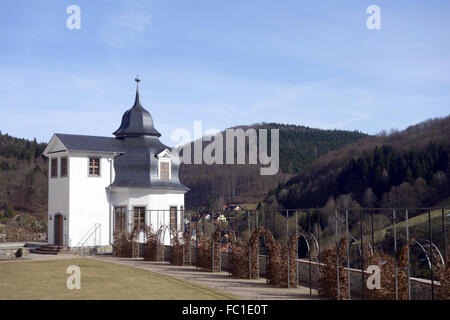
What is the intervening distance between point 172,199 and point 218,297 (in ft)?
52.6

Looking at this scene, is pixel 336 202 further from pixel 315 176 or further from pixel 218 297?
pixel 218 297

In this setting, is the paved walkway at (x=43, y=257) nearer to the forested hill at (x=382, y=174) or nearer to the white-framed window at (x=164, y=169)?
the white-framed window at (x=164, y=169)

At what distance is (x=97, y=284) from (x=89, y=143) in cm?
1369

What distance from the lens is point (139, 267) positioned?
70.9 ft

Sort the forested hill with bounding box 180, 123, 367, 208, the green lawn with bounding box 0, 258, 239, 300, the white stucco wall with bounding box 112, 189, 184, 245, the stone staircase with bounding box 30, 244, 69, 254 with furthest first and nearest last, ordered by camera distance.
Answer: the forested hill with bounding box 180, 123, 367, 208 < the white stucco wall with bounding box 112, 189, 184, 245 < the stone staircase with bounding box 30, 244, 69, 254 < the green lawn with bounding box 0, 258, 239, 300

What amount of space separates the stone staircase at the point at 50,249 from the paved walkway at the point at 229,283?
185 inches

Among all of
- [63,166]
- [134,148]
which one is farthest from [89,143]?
[134,148]

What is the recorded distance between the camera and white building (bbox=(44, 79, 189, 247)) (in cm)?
2767

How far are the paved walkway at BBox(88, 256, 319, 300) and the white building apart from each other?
4789 millimetres

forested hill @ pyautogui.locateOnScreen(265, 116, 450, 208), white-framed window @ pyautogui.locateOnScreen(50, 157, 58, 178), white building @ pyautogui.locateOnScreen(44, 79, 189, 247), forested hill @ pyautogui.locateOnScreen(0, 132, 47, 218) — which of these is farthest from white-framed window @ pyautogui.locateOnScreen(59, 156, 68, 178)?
forested hill @ pyautogui.locateOnScreen(265, 116, 450, 208)

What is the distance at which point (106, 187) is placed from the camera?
28.7 m

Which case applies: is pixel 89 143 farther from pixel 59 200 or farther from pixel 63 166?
pixel 59 200

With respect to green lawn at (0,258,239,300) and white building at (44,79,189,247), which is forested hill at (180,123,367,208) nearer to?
white building at (44,79,189,247)

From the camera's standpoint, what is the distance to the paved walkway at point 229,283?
15.1m
